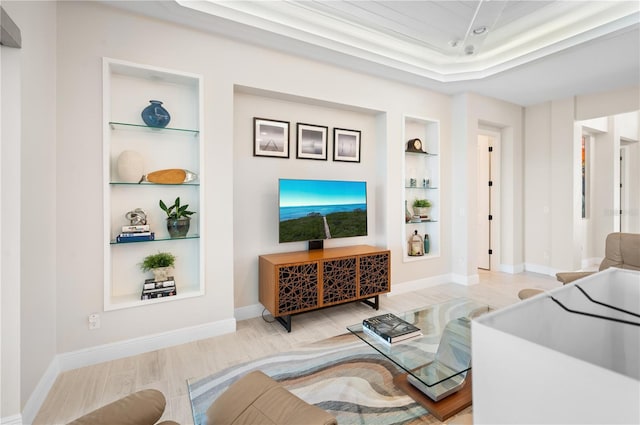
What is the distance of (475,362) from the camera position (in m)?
0.39

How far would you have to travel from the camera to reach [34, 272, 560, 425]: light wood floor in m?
1.93

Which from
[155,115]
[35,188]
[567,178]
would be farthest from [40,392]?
[567,178]

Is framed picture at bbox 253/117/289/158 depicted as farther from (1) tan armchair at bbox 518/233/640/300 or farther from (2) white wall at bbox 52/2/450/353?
(1) tan armchair at bbox 518/233/640/300

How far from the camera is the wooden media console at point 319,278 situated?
2.89 meters

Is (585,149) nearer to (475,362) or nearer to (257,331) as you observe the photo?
(257,331)

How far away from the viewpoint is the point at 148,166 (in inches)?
107

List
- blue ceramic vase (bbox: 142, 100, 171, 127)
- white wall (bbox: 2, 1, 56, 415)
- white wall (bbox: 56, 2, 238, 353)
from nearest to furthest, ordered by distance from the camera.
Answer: white wall (bbox: 2, 1, 56, 415)
white wall (bbox: 56, 2, 238, 353)
blue ceramic vase (bbox: 142, 100, 171, 127)

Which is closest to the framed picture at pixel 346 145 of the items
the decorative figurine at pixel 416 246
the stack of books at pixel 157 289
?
the decorative figurine at pixel 416 246

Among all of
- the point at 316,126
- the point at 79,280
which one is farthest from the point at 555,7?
the point at 79,280

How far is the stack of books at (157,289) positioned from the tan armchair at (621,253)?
11.0 ft

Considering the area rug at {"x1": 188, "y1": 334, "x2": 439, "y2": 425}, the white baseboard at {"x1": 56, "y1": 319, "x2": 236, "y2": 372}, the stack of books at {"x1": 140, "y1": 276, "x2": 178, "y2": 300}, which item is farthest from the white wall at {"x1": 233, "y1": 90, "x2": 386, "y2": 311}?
the area rug at {"x1": 188, "y1": 334, "x2": 439, "y2": 425}

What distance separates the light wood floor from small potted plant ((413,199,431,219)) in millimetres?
1266

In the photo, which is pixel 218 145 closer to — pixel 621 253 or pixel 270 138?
pixel 270 138

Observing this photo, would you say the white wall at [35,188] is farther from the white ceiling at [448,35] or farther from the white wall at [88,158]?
the white ceiling at [448,35]
